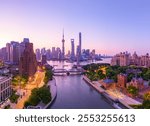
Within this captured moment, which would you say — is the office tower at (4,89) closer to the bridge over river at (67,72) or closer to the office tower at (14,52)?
the office tower at (14,52)

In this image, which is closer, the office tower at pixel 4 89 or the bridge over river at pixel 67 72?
the office tower at pixel 4 89

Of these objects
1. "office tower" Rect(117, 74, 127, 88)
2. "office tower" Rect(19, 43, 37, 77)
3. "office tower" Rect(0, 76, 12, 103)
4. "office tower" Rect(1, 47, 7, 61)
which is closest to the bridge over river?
"office tower" Rect(1, 47, 7, 61)

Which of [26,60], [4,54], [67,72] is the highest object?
[4,54]

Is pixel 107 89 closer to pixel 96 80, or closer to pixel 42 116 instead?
pixel 96 80

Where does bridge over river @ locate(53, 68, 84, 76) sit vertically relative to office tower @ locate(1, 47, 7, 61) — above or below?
below

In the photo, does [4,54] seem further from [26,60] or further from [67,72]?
[67,72]

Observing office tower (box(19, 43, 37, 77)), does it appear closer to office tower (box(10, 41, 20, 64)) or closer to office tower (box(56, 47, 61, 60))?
office tower (box(10, 41, 20, 64))

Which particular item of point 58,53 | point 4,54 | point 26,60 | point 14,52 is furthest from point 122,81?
point 58,53

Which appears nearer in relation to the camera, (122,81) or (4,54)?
(122,81)

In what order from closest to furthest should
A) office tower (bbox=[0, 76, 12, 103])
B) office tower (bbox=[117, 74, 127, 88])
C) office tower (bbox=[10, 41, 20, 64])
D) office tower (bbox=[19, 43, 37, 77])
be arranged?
1. office tower (bbox=[0, 76, 12, 103])
2. office tower (bbox=[117, 74, 127, 88])
3. office tower (bbox=[19, 43, 37, 77])
4. office tower (bbox=[10, 41, 20, 64])

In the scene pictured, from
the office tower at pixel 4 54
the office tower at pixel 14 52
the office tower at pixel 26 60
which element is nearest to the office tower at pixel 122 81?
the office tower at pixel 26 60

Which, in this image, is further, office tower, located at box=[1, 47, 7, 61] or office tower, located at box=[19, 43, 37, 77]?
office tower, located at box=[1, 47, 7, 61]
